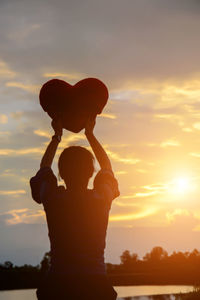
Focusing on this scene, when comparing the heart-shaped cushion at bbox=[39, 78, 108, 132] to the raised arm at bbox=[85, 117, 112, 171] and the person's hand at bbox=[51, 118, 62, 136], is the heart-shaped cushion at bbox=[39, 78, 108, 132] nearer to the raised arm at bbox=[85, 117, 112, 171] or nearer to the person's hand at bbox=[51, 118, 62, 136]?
the person's hand at bbox=[51, 118, 62, 136]

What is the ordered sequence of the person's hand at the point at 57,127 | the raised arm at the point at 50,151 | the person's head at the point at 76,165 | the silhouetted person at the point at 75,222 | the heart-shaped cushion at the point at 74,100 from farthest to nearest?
1. the heart-shaped cushion at the point at 74,100
2. the person's hand at the point at 57,127
3. the raised arm at the point at 50,151
4. the person's head at the point at 76,165
5. the silhouetted person at the point at 75,222

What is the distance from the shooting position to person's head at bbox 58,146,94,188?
384 centimetres

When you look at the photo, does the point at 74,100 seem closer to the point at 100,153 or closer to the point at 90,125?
the point at 90,125

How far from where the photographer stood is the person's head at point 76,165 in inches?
151

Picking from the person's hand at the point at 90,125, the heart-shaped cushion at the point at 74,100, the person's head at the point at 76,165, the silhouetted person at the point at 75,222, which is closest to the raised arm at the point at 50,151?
the silhouetted person at the point at 75,222

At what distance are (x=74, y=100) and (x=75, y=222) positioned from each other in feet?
5.96

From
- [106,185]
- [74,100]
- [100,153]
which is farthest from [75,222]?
[74,100]

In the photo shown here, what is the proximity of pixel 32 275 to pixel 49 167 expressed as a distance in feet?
123

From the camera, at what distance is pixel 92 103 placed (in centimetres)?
513

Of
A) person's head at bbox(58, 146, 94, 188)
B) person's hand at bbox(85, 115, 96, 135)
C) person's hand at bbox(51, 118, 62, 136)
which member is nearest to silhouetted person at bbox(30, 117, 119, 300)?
person's head at bbox(58, 146, 94, 188)

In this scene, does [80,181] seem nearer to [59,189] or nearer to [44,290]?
[59,189]

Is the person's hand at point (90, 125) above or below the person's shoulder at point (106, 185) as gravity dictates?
above

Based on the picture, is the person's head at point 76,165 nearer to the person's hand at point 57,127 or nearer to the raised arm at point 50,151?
the raised arm at point 50,151

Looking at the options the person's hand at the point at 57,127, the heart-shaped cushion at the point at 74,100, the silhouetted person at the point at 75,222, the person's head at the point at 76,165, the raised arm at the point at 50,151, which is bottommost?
the silhouetted person at the point at 75,222
